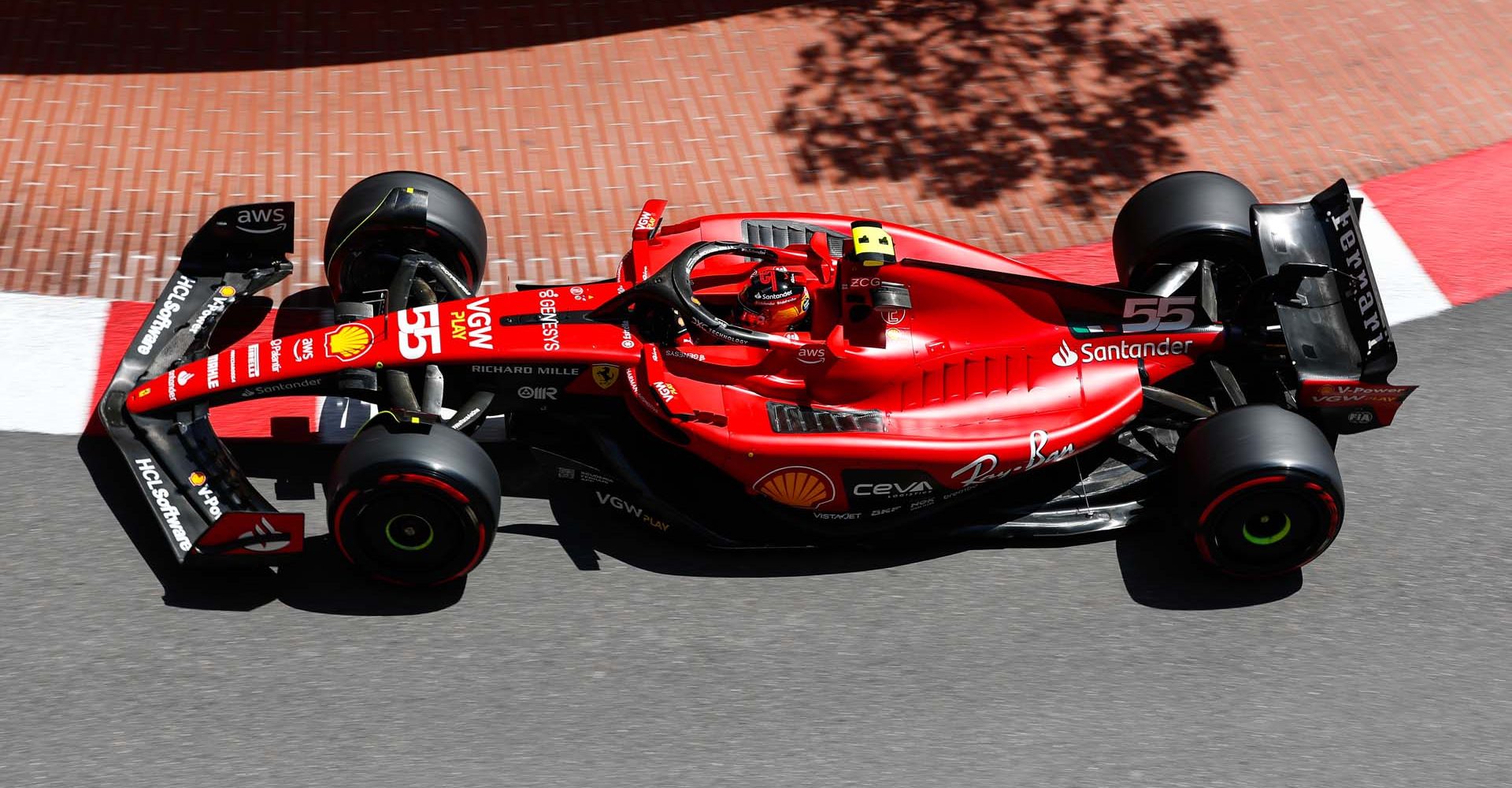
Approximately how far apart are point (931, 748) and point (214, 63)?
718 cm

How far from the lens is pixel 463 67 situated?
31.4ft

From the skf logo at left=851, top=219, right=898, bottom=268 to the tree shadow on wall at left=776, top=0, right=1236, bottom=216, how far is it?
2.87 metres

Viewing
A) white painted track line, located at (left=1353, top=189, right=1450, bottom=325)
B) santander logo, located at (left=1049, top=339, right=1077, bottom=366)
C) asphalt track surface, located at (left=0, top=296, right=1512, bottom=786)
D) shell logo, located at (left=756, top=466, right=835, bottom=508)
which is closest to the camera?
asphalt track surface, located at (left=0, top=296, right=1512, bottom=786)

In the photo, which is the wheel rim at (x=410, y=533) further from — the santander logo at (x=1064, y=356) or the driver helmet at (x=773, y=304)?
the santander logo at (x=1064, y=356)

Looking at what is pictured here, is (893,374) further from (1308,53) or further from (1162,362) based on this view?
(1308,53)

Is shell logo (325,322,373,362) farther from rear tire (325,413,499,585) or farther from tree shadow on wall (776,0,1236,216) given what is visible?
tree shadow on wall (776,0,1236,216)

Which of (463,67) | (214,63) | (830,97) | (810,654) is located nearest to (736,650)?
(810,654)

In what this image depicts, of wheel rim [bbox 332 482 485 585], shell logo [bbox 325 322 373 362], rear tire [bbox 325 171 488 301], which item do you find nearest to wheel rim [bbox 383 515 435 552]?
wheel rim [bbox 332 482 485 585]

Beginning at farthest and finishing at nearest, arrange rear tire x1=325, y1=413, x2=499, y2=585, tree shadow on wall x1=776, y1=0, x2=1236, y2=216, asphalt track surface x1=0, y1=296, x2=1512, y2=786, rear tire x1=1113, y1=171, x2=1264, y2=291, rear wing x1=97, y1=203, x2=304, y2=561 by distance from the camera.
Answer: tree shadow on wall x1=776, y1=0, x2=1236, y2=216, rear tire x1=1113, y1=171, x2=1264, y2=291, rear wing x1=97, y1=203, x2=304, y2=561, rear tire x1=325, y1=413, x2=499, y2=585, asphalt track surface x1=0, y1=296, x2=1512, y2=786

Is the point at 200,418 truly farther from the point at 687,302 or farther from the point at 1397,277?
the point at 1397,277

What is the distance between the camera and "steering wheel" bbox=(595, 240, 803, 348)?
235 inches

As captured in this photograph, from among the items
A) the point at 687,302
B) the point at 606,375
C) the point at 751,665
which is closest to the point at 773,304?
the point at 687,302

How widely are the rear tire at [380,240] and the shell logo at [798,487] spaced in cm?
214

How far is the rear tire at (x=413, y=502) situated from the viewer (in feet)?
17.7
